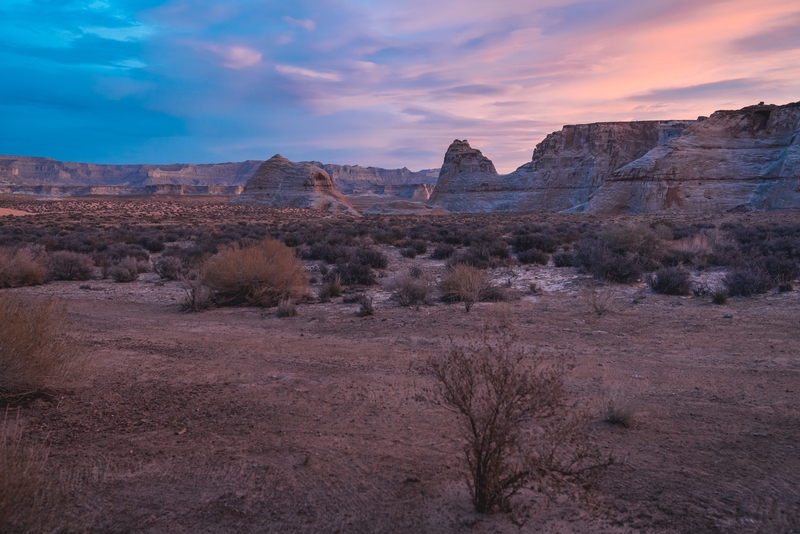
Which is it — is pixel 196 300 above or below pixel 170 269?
below

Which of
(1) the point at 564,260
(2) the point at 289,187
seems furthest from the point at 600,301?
(2) the point at 289,187

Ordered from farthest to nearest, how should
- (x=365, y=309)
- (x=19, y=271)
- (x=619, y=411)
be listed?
(x=19, y=271) < (x=365, y=309) < (x=619, y=411)

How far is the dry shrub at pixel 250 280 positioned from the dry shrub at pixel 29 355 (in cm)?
469

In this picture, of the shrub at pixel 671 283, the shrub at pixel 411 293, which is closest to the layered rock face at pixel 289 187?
the shrub at pixel 411 293

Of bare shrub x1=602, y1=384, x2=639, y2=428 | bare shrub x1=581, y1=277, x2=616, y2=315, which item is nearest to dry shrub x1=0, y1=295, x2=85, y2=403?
bare shrub x1=602, y1=384, x2=639, y2=428

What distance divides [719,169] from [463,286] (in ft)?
174

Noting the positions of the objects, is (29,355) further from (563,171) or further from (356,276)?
(563,171)

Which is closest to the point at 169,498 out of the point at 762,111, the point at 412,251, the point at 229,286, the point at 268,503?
the point at 268,503

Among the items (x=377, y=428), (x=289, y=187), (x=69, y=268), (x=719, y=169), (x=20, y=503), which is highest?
(x=719, y=169)

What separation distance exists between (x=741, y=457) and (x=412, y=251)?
13.6 meters

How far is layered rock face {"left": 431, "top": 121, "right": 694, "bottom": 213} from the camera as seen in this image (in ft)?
226

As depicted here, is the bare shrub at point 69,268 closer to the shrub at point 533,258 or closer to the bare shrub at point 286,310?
the bare shrub at point 286,310

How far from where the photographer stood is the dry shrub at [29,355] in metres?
4.42

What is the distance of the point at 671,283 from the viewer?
9914 mm
